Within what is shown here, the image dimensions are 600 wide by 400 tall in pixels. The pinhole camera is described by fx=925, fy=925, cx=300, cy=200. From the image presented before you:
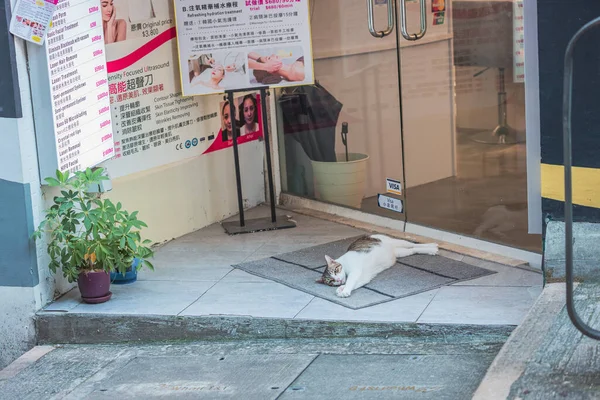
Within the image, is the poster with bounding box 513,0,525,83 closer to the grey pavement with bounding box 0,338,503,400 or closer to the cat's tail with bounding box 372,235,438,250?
the cat's tail with bounding box 372,235,438,250

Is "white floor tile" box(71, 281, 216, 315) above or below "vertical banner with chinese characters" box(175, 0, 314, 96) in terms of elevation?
below

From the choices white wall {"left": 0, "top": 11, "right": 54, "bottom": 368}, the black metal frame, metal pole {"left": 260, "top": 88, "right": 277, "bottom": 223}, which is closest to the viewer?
the black metal frame

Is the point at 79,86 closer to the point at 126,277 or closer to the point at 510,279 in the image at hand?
the point at 126,277

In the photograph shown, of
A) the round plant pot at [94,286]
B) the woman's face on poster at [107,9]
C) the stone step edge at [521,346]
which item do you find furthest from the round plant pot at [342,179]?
the stone step edge at [521,346]

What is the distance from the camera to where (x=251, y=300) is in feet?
19.1

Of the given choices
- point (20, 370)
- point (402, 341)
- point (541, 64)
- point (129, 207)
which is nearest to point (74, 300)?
point (20, 370)

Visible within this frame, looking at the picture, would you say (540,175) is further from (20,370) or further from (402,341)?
(20,370)

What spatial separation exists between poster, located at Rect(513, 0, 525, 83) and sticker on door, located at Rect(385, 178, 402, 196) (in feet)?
4.67

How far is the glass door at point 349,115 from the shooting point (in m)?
7.15

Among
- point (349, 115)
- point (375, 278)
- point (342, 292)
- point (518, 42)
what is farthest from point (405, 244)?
point (518, 42)

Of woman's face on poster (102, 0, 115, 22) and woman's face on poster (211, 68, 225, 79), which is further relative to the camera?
woman's face on poster (211, 68, 225, 79)

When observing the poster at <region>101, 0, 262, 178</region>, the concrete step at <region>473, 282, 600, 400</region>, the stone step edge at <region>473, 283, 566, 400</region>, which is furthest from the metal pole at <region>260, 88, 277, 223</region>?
the concrete step at <region>473, 282, 600, 400</region>

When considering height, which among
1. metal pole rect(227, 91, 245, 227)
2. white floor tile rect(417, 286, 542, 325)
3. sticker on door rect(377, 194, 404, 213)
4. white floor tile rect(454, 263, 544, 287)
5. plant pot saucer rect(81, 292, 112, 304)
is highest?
metal pole rect(227, 91, 245, 227)

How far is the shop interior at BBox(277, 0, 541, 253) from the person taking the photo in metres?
6.38
